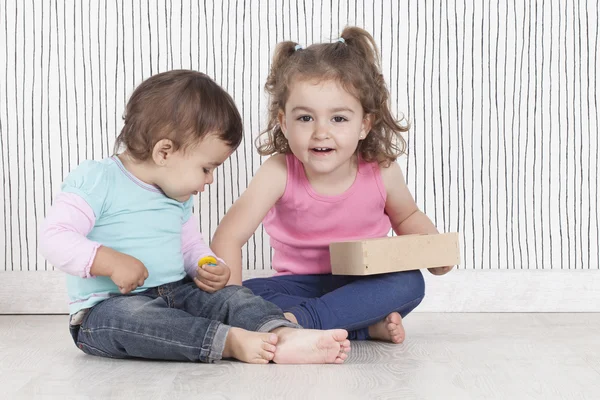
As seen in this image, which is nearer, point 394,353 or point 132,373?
point 132,373

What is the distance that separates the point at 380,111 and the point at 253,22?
392 millimetres

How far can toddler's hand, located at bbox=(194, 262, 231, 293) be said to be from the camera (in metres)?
1.37

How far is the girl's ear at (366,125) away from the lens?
1.58 metres

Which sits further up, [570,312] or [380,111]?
[380,111]

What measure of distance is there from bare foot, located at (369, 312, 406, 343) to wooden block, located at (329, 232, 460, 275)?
0.29ft

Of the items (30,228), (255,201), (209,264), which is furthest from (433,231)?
(30,228)

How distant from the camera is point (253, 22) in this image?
1795 millimetres

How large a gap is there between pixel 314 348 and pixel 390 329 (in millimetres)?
276

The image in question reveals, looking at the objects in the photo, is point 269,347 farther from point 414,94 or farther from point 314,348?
point 414,94

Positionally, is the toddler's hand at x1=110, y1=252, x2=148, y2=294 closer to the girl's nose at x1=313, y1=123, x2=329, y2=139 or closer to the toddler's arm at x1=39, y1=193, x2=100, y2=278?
the toddler's arm at x1=39, y1=193, x2=100, y2=278

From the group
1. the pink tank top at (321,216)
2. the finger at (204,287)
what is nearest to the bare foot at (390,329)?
the pink tank top at (321,216)

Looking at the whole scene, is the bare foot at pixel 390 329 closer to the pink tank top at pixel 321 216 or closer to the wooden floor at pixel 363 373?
the wooden floor at pixel 363 373

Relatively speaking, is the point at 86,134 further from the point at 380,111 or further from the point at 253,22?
the point at 380,111

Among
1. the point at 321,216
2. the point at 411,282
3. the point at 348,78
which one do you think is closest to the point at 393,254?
the point at 411,282
